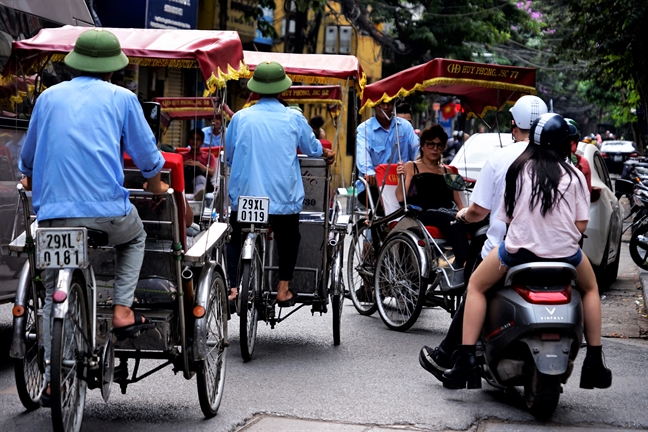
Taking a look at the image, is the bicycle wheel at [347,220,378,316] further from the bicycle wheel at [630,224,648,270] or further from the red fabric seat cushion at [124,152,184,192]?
the bicycle wheel at [630,224,648,270]

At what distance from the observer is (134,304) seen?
5398mm

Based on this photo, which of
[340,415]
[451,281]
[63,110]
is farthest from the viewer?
[451,281]

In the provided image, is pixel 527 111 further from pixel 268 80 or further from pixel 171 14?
pixel 171 14

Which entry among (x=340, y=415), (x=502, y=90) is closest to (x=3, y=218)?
(x=340, y=415)

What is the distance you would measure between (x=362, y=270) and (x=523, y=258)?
12.3 ft

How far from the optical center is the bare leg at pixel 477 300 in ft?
18.6

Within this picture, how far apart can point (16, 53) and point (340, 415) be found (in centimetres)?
309

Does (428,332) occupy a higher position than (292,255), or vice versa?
(292,255)

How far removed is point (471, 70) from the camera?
8.73m

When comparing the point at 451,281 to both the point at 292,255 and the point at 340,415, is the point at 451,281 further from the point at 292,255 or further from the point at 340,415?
the point at 340,415

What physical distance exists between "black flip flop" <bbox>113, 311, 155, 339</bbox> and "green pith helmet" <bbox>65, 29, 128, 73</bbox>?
1.23 m

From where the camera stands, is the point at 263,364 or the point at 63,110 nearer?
the point at 63,110

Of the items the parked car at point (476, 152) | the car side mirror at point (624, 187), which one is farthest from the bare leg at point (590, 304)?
the car side mirror at point (624, 187)

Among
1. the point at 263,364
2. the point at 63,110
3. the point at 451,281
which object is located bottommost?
the point at 263,364
